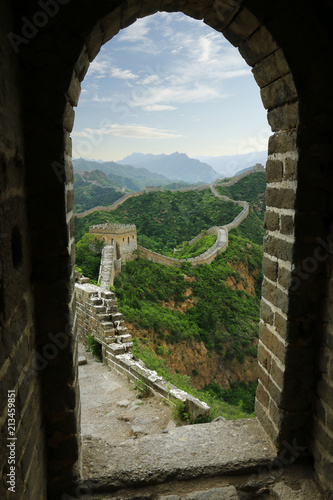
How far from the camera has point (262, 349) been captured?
2562 mm

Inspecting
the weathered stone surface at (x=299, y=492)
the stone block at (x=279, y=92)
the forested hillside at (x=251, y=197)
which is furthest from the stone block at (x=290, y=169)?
the forested hillside at (x=251, y=197)

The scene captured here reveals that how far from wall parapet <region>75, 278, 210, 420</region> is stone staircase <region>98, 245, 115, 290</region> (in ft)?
16.3

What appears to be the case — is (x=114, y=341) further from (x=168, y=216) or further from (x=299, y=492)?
(x=168, y=216)

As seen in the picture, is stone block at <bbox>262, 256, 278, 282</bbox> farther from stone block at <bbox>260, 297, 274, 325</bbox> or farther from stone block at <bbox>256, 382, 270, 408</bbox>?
stone block at <bbox>256, 382, 270, 408</bbox>

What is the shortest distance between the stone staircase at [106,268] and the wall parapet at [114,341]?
196 inches

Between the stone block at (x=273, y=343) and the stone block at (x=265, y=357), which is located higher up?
the stone block at (x=273, y=343)

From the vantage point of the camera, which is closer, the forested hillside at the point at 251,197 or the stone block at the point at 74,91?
the stone block at the point at 74,91

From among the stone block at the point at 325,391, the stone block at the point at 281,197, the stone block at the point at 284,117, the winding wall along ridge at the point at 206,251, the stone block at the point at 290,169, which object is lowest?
the winding wall along ridge at the point at 206,251

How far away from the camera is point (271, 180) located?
2.35 m

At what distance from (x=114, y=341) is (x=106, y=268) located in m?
8.87

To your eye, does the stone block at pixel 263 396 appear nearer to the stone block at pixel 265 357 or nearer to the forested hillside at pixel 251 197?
the stone block at pixel 265 357

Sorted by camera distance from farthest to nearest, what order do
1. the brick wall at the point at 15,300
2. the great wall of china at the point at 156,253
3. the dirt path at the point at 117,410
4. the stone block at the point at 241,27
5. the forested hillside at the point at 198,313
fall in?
the great wall of china at the point at 156,253 < the forested hillside at the point at 198,313 < the dirt path at the point at 117,410 < the stone block at the point at 241,27 < the brick wall at the point at 15,300

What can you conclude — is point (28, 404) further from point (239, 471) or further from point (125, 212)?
point (125, 212)

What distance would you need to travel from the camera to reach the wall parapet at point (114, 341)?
15.1ft
